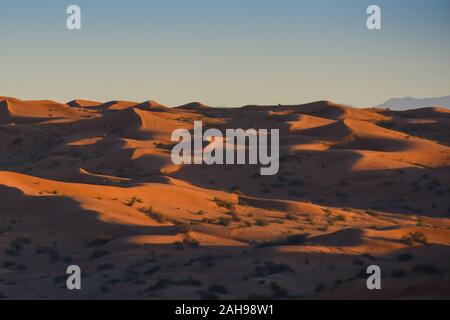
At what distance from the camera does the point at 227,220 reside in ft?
74.0

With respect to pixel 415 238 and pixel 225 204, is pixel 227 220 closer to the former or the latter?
pixel 225 204

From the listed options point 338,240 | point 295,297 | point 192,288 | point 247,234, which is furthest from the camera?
point 247,234

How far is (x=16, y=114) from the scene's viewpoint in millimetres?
64312

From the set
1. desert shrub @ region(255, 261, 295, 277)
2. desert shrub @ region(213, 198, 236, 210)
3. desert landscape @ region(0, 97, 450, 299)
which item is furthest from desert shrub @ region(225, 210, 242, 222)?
desert shrub @ region(255, 261, 295, 277)

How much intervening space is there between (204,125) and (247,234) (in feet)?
114

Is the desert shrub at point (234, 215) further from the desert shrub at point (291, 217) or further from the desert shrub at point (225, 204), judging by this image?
the desert shrub at point (291, 217)

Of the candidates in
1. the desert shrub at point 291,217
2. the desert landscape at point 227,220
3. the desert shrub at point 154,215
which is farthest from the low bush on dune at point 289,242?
the desert shrub at point 291,217

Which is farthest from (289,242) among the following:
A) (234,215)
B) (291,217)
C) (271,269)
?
(291,217)

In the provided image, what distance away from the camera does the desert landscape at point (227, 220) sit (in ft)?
47.1

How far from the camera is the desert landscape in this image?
47.1ft
